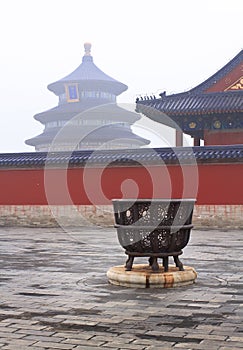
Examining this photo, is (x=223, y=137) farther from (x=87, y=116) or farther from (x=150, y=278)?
(x=87, y=116)

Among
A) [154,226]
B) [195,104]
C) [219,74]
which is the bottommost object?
[154,226]

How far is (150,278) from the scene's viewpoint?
5.98 metres

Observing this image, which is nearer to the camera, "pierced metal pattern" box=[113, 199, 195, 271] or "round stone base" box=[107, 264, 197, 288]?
"round stone base" box=[107, 264, 197, 288]

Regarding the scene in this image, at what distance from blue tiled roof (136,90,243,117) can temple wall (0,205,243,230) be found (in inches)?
145

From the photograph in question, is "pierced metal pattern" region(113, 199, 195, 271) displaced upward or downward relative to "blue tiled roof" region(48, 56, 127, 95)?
downward

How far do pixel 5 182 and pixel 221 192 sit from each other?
638cm

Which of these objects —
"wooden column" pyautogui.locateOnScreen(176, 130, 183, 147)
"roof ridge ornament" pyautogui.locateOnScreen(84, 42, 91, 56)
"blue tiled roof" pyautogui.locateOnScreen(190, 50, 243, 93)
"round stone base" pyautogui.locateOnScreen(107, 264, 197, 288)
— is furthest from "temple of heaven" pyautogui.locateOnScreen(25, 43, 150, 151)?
"round stone base" pyautogui.locateOnScreen(107, 264, 197, 288)

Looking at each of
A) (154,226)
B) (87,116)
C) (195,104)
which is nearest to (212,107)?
(195,104)

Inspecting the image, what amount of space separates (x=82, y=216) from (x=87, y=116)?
18835 mm

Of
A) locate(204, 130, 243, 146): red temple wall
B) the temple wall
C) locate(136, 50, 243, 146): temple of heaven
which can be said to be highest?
locate(136, 50, 243, 146): temple of heaven

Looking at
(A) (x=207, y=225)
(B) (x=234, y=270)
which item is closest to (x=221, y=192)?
(A) (x=207, y=225)

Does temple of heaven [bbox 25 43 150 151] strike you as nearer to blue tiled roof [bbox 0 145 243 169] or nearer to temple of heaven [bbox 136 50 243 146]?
temple of heaven [bbox 136 50 243 146]

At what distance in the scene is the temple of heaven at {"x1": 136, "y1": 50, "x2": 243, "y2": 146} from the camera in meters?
17.8

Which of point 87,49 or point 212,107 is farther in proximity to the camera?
point 87,49
